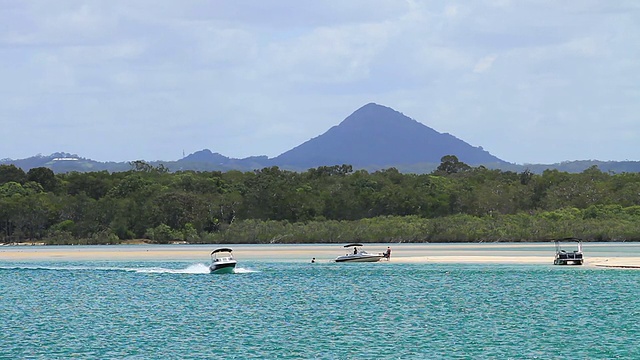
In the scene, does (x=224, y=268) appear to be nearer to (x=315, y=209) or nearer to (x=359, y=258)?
(x=359, y=258)

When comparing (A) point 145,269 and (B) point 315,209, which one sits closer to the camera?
(A) point 145,269

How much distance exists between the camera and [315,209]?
154 m

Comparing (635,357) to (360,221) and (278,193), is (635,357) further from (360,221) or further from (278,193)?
(278,193)

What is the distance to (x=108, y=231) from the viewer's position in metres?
151

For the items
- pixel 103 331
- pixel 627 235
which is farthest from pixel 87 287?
pixel 627 235

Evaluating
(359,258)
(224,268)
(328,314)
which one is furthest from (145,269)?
(328,314)

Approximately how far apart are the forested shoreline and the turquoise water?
5922cm

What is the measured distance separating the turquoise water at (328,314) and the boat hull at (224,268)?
120 centimetres

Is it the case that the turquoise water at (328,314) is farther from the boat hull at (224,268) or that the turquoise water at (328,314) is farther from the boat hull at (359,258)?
the boat hull at (359,258)

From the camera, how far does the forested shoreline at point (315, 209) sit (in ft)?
454

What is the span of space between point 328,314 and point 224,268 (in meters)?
28.2

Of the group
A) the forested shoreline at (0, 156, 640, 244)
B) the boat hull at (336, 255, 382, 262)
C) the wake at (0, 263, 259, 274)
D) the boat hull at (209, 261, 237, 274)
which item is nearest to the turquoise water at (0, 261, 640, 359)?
the wake at (0, 263, 259, 274)

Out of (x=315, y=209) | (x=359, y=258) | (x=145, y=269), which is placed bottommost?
(x=145, y=269)

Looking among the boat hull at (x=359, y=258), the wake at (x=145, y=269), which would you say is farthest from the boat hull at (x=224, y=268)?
the boat hull at (x=359, y=258)
